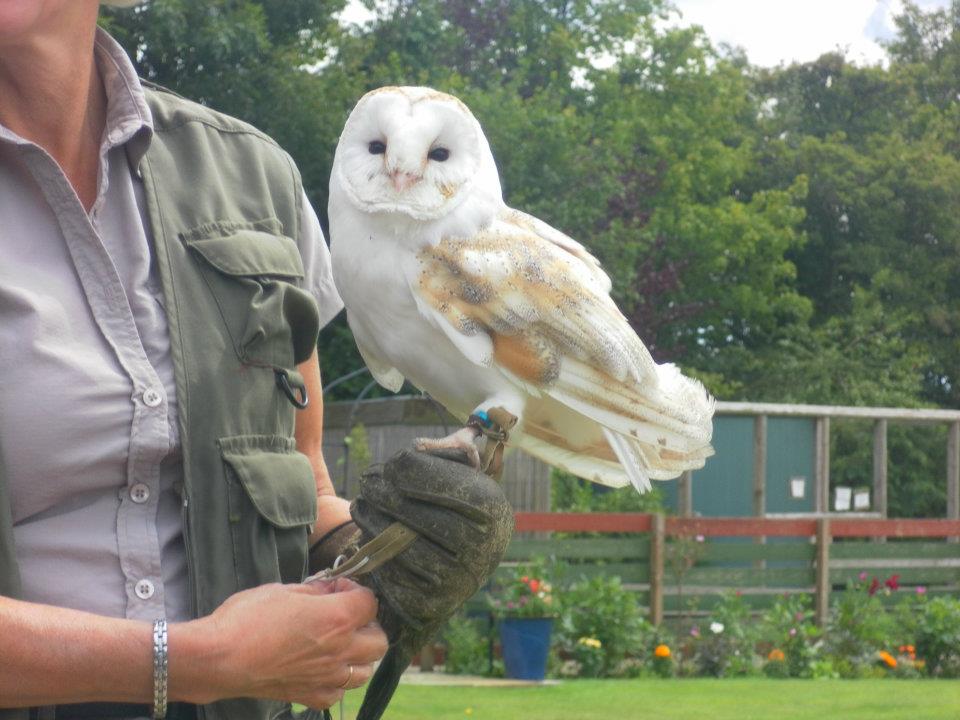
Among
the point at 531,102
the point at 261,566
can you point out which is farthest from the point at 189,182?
the point at 531,102

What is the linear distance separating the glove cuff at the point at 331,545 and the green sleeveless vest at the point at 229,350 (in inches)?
5.3

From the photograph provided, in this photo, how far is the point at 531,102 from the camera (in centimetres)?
1532

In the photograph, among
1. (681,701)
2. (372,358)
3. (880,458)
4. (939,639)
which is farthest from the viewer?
(880,458)

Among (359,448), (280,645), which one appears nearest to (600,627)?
(359,448)

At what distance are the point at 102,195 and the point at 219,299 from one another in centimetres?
20

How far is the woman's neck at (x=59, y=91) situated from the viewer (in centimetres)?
169

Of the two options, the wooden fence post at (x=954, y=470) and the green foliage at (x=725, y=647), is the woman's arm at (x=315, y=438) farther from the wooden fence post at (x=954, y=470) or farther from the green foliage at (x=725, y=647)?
the wooden fence post at (x=954, y=470)

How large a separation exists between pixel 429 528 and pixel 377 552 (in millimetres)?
72

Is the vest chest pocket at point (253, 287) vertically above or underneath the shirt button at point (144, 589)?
above

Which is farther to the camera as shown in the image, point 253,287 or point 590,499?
point 590,499

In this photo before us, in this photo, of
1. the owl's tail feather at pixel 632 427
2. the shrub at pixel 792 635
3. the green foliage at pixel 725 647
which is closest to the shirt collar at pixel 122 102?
the owl's tail feather at pixel 632 427

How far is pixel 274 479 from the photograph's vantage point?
1.79 meters

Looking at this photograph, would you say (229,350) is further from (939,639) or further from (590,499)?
(590,499)

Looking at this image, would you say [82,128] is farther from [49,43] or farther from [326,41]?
[326,41]
